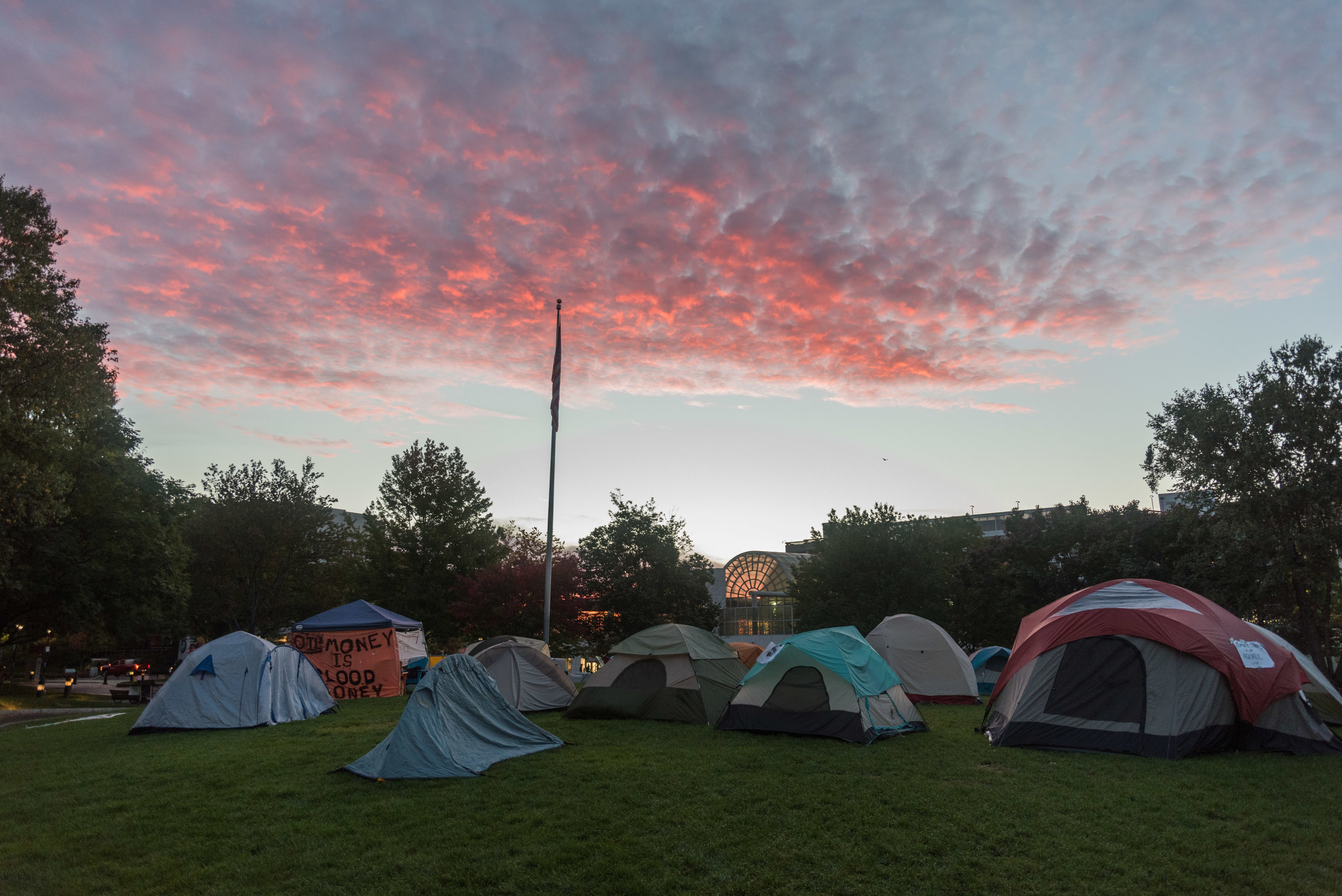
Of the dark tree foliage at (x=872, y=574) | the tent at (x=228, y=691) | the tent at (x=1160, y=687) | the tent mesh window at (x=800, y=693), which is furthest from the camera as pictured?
the dark tree foliage at (x=872, y=574)

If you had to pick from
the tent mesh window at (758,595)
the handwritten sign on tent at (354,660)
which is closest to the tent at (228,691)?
the handwritten sign on tent at (354,660)

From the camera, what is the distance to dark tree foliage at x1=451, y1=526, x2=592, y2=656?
30531 mm

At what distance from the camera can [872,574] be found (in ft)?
91.8

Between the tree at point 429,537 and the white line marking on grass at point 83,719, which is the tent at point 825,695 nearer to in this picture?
the white line marking on grass at point 83,719

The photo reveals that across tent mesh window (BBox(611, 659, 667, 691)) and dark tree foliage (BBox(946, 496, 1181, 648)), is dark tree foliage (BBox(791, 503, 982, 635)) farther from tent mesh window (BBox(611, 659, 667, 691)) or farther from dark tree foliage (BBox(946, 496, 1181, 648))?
tent mesh window (BBox(611, 659, 667, 691))

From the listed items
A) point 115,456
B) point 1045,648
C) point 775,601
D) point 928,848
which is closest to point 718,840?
point 928,848

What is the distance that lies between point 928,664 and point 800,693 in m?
7.73

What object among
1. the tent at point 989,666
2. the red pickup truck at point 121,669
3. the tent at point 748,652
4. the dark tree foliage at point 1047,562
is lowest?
the red pickup truck at point 121,669

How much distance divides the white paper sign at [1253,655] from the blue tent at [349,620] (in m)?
19.7

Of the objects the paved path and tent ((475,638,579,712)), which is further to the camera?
the paved path

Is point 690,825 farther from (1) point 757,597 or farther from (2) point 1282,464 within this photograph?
(1) point 757,597

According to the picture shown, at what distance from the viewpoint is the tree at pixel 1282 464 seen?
1798 cm

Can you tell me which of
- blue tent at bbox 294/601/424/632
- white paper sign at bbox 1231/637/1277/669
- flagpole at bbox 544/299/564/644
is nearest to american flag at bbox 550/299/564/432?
flagpole at bbox 544/299/564/644

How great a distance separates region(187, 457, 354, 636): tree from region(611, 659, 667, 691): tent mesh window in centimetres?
2462
